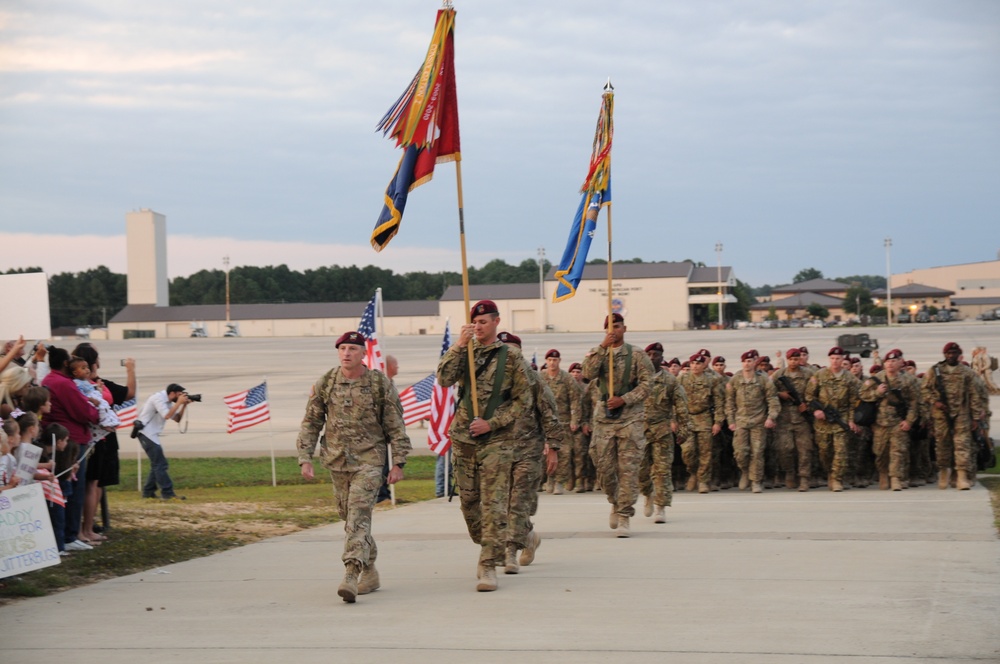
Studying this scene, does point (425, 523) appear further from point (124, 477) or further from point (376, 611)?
point (124, 477)

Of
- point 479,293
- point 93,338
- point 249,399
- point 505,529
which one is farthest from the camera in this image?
point 93,338

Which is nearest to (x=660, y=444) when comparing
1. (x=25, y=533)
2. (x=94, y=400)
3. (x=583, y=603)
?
(x=583, y=603)

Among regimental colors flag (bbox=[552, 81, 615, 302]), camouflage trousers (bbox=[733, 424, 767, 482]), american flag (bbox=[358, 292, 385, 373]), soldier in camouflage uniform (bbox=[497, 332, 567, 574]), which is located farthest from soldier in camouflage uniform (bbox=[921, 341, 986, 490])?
soldier in camouflage uniform (bbox=[497, 332, 567, 574])

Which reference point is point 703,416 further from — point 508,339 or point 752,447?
point 508,339

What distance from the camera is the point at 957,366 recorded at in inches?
621

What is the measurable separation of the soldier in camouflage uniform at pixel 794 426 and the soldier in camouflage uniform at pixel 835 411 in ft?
0.69

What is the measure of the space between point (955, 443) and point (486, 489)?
943 cm

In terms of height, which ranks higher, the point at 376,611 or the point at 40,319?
the point at 40,319

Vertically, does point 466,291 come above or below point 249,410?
above

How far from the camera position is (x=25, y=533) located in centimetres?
899

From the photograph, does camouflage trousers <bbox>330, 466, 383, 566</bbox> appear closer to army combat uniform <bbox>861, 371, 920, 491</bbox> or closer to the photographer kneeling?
the photographer kneeling

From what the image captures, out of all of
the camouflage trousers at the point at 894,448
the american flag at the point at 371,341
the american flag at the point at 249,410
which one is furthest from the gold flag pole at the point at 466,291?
the american flag at the point at 249,410

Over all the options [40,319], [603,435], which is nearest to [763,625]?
[603,435]

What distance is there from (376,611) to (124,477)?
598 inches
